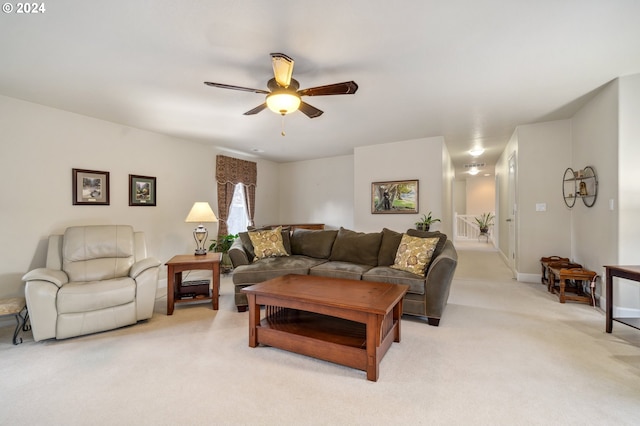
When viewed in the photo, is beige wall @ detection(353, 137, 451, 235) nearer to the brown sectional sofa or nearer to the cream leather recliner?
the brown sectional sofa

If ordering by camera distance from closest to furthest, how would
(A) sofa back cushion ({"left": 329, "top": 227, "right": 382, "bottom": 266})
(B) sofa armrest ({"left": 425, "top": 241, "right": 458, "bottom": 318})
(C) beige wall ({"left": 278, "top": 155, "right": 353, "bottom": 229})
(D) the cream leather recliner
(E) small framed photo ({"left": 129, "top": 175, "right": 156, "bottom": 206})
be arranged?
(D) the cream leather recliner, (B) sofa armrest ({"left": 425, "top": 241, "right": 458, "bottom": 318}), (A) sofa back cushion ({"left": 329, "top": 227, "right": 382, "bottom": 266}), (E) small framed photo ({"left": 129, "top": 175, "right": 156, "bottom": 206}), (C) beige wall ({"left": 278, "top": 155, "right": 353, "bottom": 229})

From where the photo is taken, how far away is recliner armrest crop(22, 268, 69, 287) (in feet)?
8.56

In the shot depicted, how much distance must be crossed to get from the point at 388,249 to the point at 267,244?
170 centimetres

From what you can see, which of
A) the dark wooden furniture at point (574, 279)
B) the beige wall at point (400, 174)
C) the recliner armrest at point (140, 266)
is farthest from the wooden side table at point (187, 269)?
the dark wooden furniture at point (574, 279)

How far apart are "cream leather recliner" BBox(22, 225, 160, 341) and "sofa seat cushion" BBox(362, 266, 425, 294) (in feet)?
8.02

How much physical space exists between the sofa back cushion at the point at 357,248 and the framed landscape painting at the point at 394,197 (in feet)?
5.43

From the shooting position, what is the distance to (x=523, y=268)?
15.4 ft

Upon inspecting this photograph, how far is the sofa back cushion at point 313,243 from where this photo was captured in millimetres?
4207

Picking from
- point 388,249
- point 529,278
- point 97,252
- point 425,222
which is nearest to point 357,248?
point 388,249

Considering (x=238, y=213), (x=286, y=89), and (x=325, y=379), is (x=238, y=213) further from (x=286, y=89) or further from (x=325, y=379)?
(x=325, y=379)

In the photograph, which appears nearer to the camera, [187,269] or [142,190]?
[187,269]

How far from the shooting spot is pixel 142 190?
4473 millimetres

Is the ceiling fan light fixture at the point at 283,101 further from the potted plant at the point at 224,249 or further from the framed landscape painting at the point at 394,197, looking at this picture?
the potted plant at the point at 224,249

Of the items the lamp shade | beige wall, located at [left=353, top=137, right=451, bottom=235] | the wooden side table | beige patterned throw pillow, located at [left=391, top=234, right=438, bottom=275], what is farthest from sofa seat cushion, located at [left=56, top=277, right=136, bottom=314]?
beige wall, located at [left=353, top=137, right=451, bottom=235]
